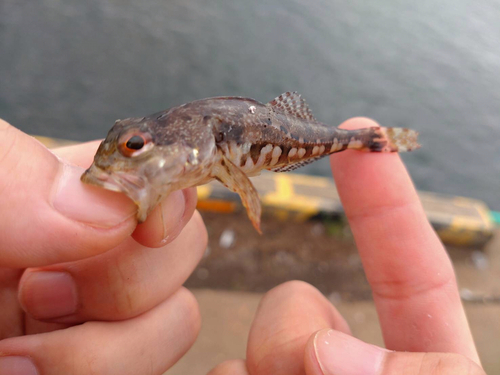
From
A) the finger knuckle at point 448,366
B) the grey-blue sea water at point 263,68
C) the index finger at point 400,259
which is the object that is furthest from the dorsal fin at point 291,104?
the grey-blue sea water at point 263,68

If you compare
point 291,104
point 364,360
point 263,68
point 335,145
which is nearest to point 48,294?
point 364,360

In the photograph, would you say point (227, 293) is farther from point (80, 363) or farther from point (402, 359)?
point (402, 359)

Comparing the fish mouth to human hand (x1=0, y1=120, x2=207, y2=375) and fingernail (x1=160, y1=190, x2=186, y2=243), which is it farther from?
fingernail (x1=160, y1=190, x2=186, y2=243)

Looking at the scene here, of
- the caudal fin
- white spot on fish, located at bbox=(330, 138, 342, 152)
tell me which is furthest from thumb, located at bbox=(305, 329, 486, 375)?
the caudal fin

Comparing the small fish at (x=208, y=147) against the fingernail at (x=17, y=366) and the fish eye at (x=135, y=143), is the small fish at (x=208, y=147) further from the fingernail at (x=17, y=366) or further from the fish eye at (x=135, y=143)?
the fingernail at (x=17, y=366)

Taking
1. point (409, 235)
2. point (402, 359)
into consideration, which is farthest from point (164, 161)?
point (409, 235)

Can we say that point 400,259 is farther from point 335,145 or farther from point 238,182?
point 238,182
